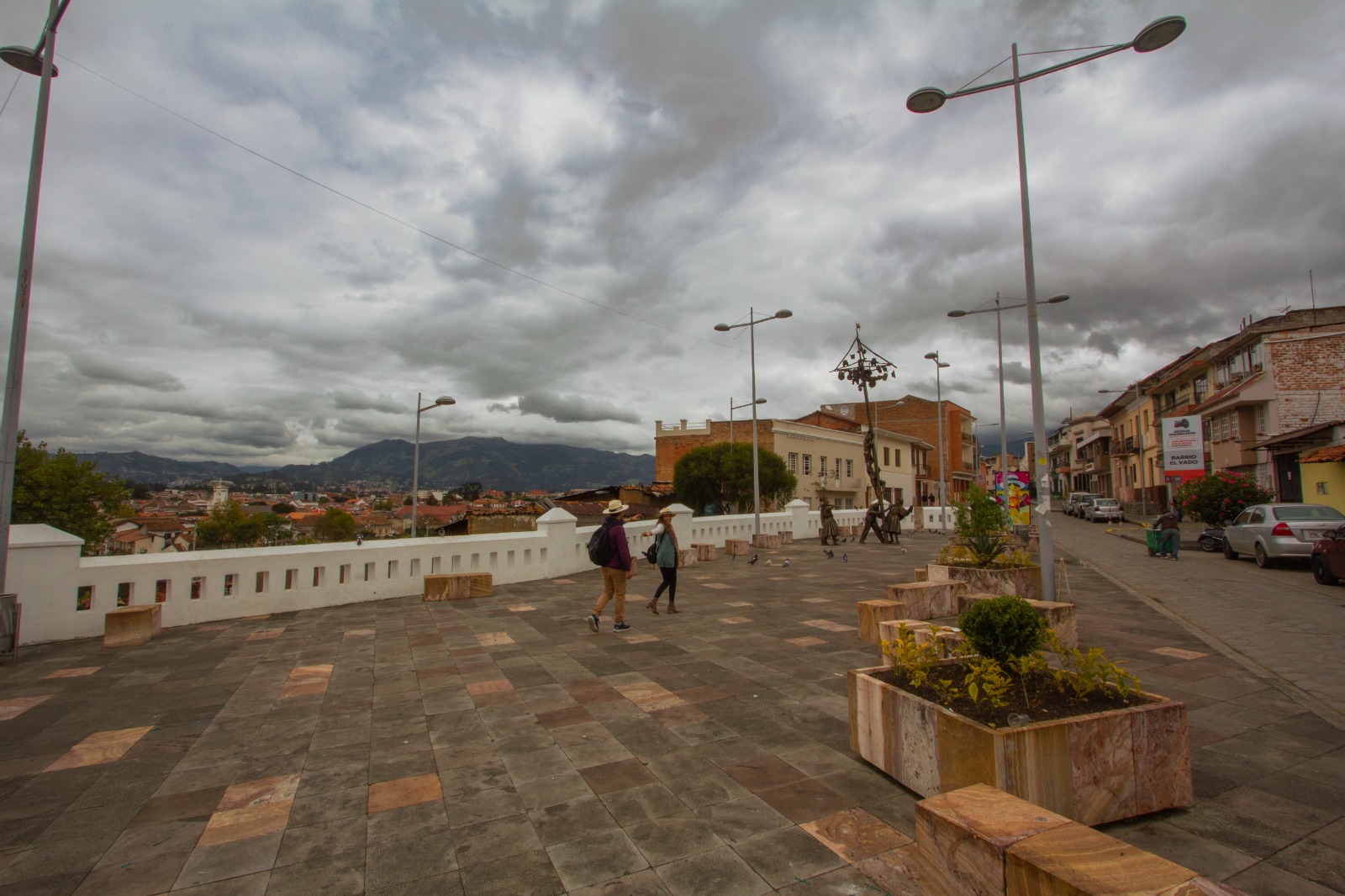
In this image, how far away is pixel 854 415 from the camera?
68.3m

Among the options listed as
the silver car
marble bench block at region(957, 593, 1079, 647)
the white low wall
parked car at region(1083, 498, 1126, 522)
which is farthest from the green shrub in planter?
parked car at region(1083, 498, 1126, 522)

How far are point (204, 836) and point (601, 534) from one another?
563 cm

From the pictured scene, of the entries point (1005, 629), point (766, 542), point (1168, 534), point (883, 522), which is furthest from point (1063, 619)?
point (883, 522)

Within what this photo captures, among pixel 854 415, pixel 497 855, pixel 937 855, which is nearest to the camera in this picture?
pixel 937 855

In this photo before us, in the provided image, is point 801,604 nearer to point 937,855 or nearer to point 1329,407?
point 937,855

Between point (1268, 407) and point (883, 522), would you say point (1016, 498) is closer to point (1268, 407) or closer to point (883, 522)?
point (883, 522)

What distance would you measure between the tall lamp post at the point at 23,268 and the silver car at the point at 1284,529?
2334cm

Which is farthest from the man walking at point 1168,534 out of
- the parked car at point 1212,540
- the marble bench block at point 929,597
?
the marble bench block at point 929,597

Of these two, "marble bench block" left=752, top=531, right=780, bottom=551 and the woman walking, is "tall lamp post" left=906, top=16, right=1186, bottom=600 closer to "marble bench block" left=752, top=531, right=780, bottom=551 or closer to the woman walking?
the woman walking

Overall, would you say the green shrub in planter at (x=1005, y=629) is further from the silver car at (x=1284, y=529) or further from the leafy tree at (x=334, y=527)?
the leafy tree at (x=334, y=527)

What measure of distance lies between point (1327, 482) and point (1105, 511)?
61.0 feet

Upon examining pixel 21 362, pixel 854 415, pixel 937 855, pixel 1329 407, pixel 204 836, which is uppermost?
pixel 854 415

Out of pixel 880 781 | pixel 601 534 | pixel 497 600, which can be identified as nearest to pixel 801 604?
pixel 601 534

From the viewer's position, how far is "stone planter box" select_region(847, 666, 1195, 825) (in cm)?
318
